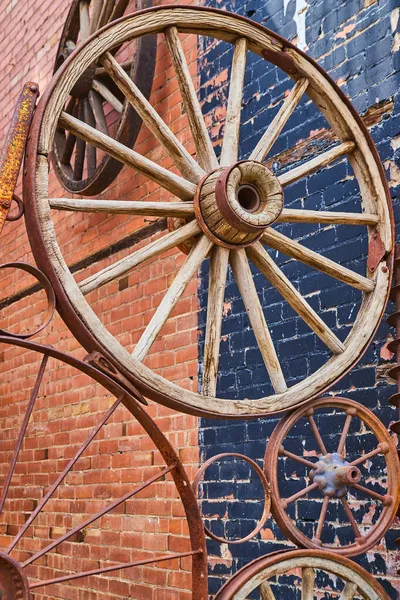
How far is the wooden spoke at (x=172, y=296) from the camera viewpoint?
6.86 feet

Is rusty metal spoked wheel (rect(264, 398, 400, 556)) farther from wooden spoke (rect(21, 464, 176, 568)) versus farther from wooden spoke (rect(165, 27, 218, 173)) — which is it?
wooden spoke (rect(165, 27, 218, 173))

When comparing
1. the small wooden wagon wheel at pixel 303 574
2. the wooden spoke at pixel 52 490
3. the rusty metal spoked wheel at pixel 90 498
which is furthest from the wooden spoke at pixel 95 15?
the small wooden wagon wheel at pixel 303 574

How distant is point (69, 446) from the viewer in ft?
14.9

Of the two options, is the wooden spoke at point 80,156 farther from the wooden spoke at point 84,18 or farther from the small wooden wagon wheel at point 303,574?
the small wooden wagon wheel at point 303,574

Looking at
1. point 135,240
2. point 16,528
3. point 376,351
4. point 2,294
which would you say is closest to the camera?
point 376,351

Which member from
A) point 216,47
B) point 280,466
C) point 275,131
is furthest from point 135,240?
point 275,131

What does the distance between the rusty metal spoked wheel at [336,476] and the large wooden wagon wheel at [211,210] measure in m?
0.13

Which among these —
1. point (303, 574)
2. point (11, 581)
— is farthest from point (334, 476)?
point (11, 581)

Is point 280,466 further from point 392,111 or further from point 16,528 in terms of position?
point 16,528

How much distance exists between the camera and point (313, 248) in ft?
10.2

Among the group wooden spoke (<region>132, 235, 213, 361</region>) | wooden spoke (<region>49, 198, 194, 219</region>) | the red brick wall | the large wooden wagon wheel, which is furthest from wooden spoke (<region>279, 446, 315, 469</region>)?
the red brick wall

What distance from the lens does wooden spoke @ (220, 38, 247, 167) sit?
2410 millimetres

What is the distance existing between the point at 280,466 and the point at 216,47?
1.98m

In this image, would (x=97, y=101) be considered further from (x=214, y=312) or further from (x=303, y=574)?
(x=303, y=574)
